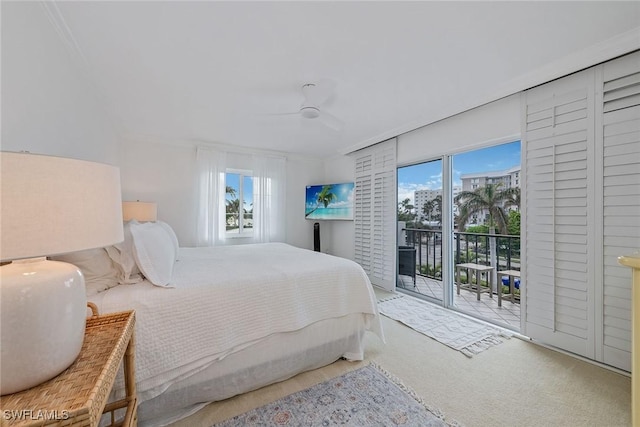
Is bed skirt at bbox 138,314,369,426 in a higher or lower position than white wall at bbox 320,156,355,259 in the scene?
lower

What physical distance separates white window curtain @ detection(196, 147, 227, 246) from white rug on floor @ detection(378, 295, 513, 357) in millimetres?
2808

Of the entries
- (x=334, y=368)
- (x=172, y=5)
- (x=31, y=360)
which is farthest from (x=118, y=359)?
(x=172, y=5)

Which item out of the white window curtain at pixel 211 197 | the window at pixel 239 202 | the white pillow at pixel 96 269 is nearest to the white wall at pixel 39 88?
the white pillow at pixel 96 269

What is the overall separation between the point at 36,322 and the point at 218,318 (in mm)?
958

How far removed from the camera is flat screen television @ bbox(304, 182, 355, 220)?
15.4 feet

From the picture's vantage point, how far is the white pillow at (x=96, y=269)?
1.40 m

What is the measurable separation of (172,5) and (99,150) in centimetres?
197

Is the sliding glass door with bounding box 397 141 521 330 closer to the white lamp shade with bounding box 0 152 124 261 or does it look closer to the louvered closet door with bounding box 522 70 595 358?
the louvered closet door with bounding box 522 70 595 358

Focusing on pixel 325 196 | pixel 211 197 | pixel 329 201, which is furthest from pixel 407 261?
pixel 211 197

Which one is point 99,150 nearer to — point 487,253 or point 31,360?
point 31,360

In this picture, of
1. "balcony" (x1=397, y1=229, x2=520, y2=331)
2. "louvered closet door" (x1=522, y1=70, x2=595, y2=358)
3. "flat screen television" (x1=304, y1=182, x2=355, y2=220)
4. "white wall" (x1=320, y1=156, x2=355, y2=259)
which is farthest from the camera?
"white wall" (x1=320, y1=156, x2=355, y2=259)

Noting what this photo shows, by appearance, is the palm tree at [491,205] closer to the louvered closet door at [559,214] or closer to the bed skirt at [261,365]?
the louvered closet door at [559,214]

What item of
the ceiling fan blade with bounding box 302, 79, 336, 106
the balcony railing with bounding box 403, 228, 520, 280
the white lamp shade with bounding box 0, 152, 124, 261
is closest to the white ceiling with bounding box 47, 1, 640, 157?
the ceiling fan blade with bounding box 302, 79, 336, 106

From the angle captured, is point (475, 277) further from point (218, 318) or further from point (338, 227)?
point (218, 318)
